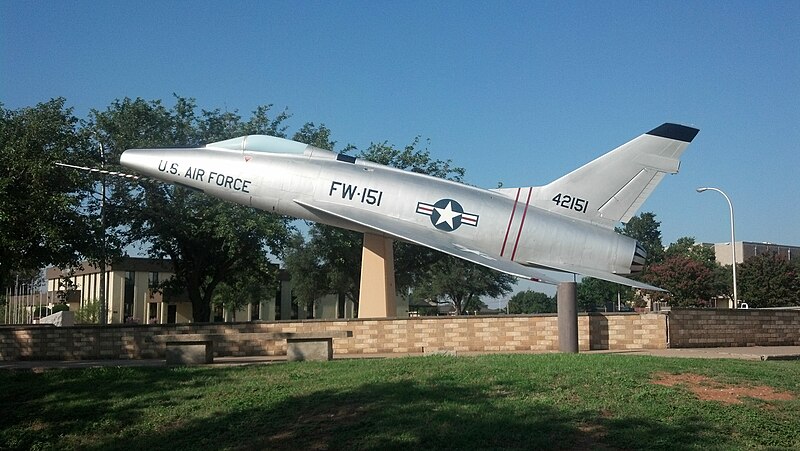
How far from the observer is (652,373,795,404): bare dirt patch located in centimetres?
1084

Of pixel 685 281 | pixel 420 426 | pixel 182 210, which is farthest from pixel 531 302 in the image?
pixel 420 426

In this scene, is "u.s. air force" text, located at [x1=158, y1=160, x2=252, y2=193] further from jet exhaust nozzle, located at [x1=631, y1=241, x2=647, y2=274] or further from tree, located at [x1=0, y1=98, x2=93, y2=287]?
jet exhaust nozzle, located at [x1=631, y1=241, x2=647, y2=274]

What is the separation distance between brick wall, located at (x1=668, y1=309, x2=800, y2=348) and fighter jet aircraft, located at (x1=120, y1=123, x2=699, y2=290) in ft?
17.1

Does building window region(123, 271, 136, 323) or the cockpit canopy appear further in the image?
building window region(123, 271, 136, 323)

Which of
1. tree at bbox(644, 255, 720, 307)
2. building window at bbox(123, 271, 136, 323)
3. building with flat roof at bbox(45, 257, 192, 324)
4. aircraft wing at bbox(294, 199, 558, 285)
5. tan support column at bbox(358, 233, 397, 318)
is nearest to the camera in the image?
aircraft wing at bbox(294, 199, 558, 285)

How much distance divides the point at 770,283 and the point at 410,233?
47610mm

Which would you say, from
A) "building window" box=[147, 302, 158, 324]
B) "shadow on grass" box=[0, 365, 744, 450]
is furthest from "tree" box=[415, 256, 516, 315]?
"shadow on grass" box=[0, 365, 744, 450]

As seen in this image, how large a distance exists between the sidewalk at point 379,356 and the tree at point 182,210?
7889 millimetres

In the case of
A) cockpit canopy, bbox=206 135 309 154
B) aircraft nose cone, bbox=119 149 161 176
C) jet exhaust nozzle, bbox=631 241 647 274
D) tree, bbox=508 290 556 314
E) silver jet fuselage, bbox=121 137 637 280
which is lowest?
tree, bbox=508 290 556 314

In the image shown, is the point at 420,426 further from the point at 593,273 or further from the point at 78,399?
the point at 593,273

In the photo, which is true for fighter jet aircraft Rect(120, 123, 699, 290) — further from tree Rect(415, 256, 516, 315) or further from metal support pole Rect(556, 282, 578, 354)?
tree Rect(415, 256, 516, 315)

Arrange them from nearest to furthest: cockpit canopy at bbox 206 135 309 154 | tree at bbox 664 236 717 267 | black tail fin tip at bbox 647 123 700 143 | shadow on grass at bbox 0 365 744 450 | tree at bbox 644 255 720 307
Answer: shadow on grass at bbox 0 365 744 450
black tail fin tip at bbox 647 123 700 143
cockpit canopy at bbox 206 135 309 154
tree at bbox 644 255 720 307
tree at bbox 664 236 717 267

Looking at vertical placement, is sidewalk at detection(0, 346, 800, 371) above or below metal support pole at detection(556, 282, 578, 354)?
below

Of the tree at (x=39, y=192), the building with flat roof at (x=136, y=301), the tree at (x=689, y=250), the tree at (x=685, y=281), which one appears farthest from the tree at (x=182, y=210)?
the tree at (x=689, y=250)
